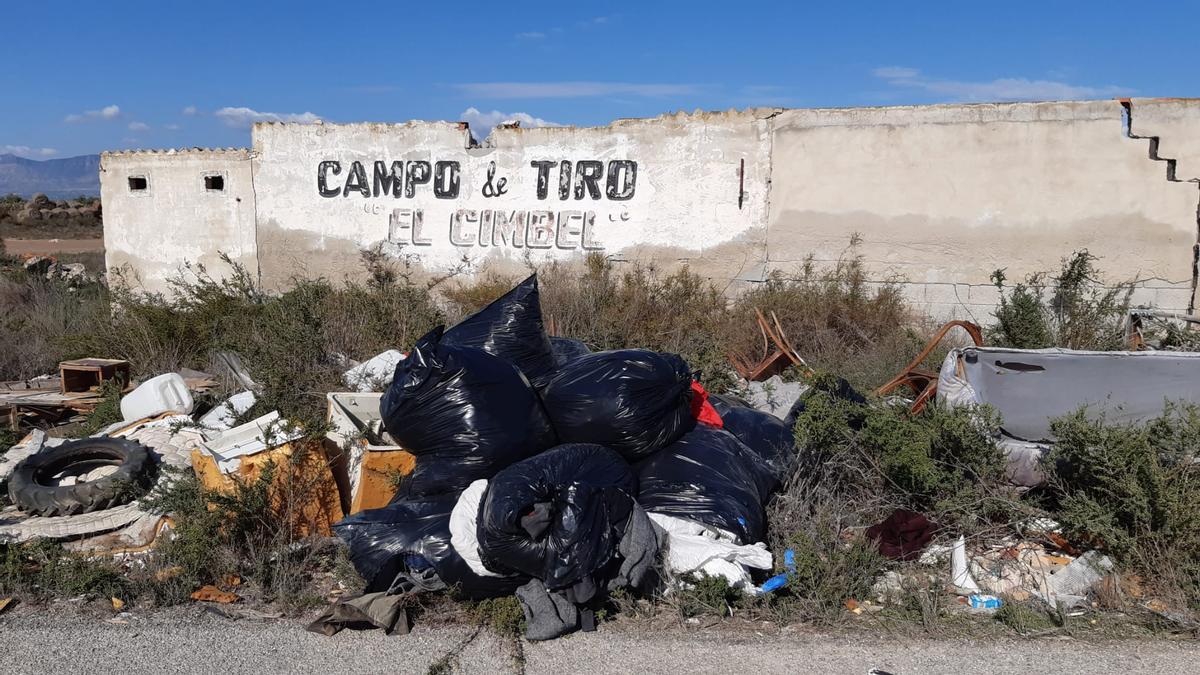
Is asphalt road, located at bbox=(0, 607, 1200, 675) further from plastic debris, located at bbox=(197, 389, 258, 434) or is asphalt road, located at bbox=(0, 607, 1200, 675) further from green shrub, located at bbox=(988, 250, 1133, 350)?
green shrub, located at bbox=(988, 250, 1133, 350)

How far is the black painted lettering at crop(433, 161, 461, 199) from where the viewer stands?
9883 millimetres

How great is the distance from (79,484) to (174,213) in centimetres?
705

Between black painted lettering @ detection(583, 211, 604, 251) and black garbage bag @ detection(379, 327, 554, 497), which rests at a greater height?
black painted lettering @ detection(583, 211, 604, 251)

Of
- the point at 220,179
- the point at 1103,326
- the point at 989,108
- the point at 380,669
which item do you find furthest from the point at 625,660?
the point at 220,179

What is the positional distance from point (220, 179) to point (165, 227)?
94 centimetres

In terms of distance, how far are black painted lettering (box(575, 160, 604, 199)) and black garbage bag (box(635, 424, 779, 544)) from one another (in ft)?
17.8

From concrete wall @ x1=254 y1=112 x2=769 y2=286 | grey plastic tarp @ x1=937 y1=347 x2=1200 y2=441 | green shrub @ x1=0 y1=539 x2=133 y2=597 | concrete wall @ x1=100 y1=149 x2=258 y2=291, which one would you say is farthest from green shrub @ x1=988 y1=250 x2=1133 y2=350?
concrete wall @ x1=100 y1=149 x2=258 y2=291

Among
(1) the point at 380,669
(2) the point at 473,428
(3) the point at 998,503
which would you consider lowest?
(1) the point at 380,669

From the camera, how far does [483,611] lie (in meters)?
3.48

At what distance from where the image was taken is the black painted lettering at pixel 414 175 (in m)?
9.97

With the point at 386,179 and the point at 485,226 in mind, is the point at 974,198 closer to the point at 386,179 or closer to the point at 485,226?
the point at 485,226

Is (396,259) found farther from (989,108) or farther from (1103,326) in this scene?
(1103,326)

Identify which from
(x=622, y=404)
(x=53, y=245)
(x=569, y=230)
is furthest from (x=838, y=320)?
(x=53, y=245)

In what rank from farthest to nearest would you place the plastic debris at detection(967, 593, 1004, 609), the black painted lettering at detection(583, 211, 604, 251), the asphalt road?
the black painted lettering at detection(583, 211, 604, 251) < the plastic debris at detection(967, 593, 1004, 609) < the asphalt road
